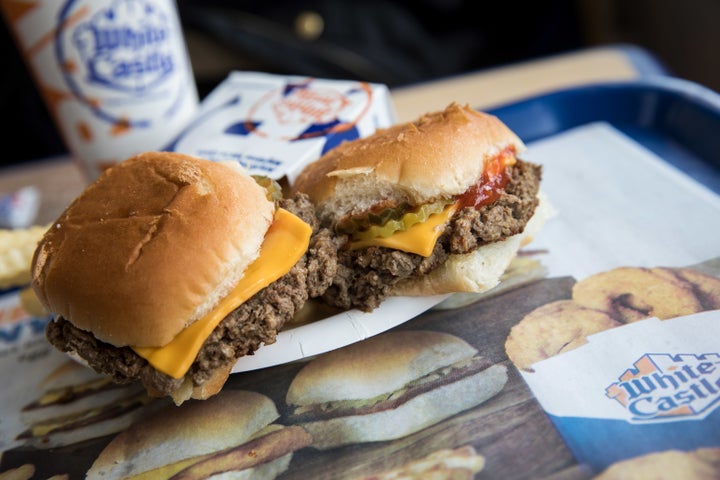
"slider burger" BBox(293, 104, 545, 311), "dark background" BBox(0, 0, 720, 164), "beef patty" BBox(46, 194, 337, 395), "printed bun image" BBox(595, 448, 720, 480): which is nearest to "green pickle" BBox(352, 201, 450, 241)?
"slider burger" BBox(293, 104, 545, 311)

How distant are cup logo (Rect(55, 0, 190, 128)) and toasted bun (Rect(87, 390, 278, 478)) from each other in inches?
36.5

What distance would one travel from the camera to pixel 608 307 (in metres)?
1.20

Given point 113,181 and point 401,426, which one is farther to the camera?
point 113,181

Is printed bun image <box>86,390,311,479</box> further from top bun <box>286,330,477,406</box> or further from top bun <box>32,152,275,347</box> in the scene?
top bun <box>32,152,275,347</box>

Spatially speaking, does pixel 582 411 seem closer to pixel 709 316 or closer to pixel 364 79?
pixel 709 316

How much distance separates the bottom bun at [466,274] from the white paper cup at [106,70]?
99 cm

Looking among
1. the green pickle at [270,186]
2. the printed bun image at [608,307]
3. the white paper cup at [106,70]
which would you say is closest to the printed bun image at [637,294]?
the printed bun image at [608,307]

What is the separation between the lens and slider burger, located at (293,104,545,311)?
117cm

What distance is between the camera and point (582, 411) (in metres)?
1.00

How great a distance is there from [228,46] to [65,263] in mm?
1783

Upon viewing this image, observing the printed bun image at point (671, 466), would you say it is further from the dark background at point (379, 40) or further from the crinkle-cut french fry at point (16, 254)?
the dark background at point (379, 40)

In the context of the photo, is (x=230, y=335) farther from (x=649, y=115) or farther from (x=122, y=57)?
(x=649, y=115)

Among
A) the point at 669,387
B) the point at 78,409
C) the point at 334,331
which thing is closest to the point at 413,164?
the point at 334,331

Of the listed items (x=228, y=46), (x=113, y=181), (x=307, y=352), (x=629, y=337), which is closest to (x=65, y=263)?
(x=113, y=181)
